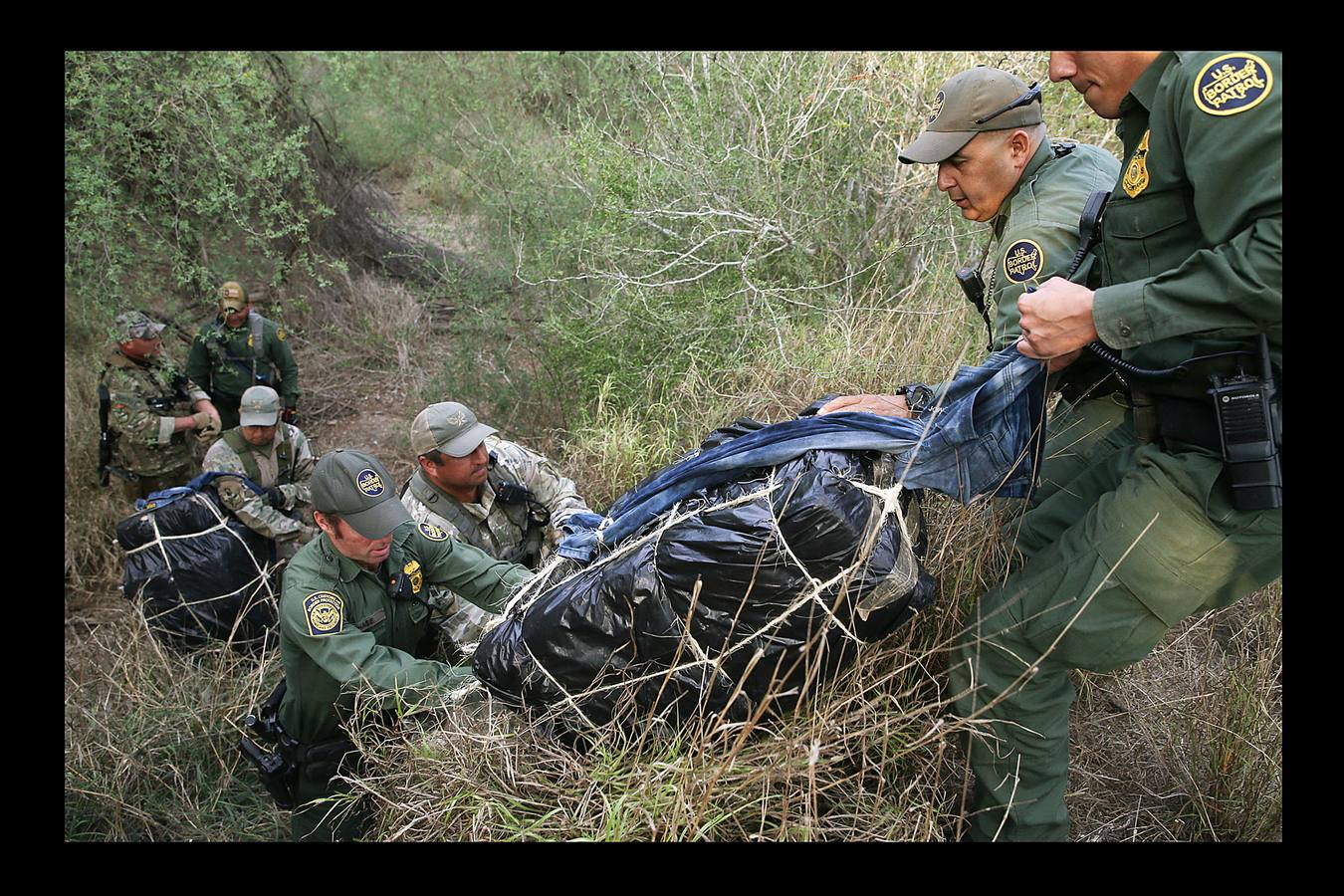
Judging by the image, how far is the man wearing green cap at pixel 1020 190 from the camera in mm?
2127

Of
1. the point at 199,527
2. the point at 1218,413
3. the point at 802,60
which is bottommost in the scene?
the point at 199,527

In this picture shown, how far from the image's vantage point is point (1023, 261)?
212cm

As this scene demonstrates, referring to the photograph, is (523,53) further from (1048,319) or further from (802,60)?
(1048,319)

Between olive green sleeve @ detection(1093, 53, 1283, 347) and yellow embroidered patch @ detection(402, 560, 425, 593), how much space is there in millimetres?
2286

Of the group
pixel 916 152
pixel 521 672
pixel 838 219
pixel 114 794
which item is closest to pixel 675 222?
pixel 838 219

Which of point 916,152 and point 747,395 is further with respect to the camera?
point 747,395

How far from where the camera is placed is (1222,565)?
5.81ft

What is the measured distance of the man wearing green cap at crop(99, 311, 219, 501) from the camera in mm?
5312

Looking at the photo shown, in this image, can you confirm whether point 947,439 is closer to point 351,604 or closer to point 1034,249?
point 1034,249

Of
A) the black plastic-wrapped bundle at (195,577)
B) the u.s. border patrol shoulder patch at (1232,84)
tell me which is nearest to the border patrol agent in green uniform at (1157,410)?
the u.s. border patrol shoulder patch at (1232,84)

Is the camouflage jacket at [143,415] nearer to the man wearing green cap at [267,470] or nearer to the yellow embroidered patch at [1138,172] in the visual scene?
the man wearing green cap at [267,470]

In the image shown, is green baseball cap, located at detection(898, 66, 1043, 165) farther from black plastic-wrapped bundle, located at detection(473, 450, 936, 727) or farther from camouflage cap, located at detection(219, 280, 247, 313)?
camouflage cap, located at detection(219, 280, 247, 313)

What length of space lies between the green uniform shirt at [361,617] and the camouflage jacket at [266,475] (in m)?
1.40

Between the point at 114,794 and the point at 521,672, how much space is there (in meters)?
2.11
